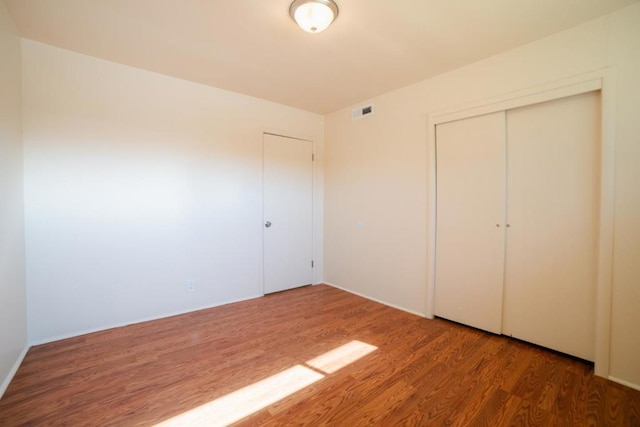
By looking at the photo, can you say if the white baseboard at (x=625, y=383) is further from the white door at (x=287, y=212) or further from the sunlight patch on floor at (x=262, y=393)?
the white door at (x=287, y=212)

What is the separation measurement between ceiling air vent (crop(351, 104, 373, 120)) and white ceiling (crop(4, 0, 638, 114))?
565mm

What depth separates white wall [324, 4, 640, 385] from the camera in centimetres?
190

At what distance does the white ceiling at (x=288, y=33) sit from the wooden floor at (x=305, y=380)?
2.61m

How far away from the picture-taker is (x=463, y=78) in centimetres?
274

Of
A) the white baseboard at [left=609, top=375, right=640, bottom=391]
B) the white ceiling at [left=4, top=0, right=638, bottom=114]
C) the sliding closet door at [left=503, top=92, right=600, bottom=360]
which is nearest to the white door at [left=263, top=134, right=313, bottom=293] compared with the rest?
the white ceiling at [left=4, top=0, right=638, bottom=114]

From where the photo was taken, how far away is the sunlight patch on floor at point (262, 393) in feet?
5.32

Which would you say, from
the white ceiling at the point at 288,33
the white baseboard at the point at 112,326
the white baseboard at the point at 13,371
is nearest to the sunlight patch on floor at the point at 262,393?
the white baseboard at the point at 13,371

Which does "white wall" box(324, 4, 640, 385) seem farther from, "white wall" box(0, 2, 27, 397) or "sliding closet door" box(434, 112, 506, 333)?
"white wall" box(0, 2, 27, 397)

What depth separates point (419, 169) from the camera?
3.11 metres

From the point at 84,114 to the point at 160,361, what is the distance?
2.33 meters

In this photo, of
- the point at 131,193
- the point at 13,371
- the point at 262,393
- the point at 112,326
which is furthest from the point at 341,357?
the point at 131,193

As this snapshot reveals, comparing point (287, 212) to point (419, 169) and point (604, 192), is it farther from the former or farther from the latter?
point (604, 192)

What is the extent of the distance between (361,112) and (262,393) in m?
3.33

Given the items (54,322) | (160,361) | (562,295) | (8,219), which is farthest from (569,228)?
(54,322)
